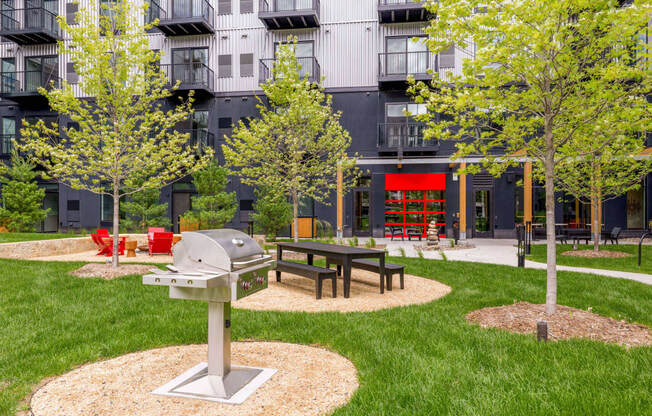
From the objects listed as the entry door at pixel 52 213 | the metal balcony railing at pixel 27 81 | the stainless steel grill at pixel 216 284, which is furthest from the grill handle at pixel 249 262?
the metal balcony railing at pixel 27 81

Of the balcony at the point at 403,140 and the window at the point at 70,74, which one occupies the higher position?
the window at the point at 70,74

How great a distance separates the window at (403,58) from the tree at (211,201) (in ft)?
32.5

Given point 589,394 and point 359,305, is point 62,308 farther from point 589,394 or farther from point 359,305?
point 589,394

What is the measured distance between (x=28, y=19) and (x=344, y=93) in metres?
17.8

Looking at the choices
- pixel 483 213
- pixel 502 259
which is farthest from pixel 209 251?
pixel 483 213

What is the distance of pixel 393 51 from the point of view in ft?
67.3

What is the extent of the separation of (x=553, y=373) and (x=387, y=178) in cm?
1753

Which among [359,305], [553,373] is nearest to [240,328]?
[359,305]

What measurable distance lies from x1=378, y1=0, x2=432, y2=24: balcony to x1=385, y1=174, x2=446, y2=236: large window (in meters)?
7.75

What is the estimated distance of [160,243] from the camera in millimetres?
12906

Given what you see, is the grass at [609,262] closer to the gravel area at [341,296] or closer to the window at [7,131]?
the gravel area at [341,296]

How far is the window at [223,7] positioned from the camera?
21594 mm

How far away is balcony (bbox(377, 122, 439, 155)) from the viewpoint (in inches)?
772

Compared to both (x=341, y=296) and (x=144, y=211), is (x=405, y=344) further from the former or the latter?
(x=144, y=211)
